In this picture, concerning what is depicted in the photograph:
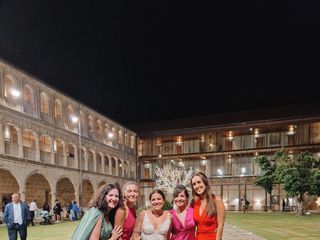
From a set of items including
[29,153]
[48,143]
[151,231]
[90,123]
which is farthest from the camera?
[90,123]

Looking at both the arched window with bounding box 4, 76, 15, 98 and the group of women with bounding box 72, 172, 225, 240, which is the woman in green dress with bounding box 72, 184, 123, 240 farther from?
the arched window with bounding box 4, 76, 15, 98

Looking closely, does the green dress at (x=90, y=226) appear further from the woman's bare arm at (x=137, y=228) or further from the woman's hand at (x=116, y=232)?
the woman's bare arm at (x=137, y=228)

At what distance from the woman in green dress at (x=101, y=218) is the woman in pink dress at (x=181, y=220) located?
104 cm

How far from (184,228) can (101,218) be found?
60.8 inches

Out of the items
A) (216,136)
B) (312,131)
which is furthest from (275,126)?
(216,136)

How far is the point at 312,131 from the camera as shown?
4594cm

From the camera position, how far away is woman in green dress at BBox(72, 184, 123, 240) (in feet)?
12.1

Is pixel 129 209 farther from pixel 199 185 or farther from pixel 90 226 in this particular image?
pixel 90 226

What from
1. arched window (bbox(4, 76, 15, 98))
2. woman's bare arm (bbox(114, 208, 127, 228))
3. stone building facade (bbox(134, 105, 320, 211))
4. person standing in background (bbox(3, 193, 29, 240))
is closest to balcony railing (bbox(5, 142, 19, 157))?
arched window (bbox(4, 76, 15, 98))

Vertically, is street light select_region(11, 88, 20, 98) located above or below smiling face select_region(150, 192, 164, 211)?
above

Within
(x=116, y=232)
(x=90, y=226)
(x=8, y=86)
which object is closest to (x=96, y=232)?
(x=90, y=226)

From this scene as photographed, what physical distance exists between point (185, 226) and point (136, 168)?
159 feet

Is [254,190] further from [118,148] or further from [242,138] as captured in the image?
[118,148]

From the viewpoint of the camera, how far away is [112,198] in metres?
4.01
